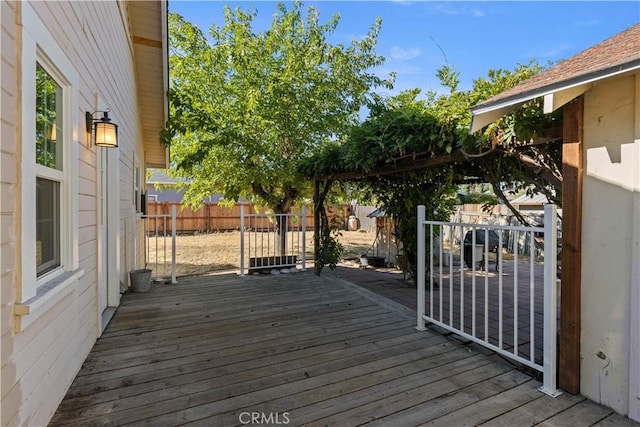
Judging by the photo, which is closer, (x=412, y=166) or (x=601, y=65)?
(x=601, y=65)

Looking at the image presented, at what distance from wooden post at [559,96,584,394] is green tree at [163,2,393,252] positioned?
522 cm

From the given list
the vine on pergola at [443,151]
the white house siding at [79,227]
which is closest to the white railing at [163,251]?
the white house siding at [79,227]

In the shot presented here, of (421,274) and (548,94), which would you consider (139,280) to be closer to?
(421,274)

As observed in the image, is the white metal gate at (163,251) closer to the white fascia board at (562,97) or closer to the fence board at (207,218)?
the fence board at (207,218)

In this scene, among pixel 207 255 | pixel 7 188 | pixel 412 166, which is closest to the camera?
pixel 7 188

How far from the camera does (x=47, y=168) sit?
1.95 meters

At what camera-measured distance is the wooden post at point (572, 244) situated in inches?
→ 86.3

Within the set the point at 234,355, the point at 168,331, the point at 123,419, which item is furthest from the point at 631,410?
the point at 168,331

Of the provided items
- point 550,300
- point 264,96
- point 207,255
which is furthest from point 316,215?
point 207,255

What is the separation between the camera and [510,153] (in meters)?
2.82

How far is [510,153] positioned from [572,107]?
0.64m

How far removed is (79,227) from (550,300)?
3.47m

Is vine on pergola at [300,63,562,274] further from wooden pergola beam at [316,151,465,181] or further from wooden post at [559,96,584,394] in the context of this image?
wooden post at [559,96,584,394]

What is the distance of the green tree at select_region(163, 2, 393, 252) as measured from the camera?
726 centimetres
